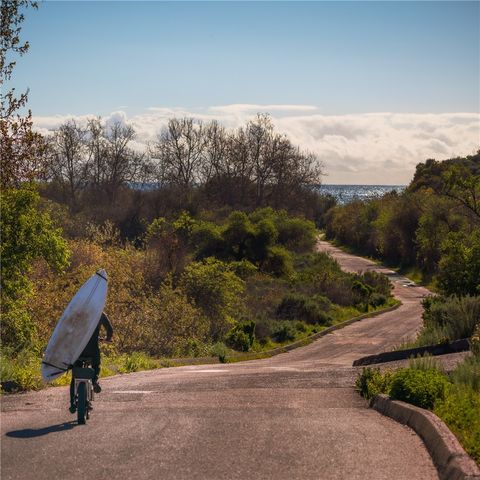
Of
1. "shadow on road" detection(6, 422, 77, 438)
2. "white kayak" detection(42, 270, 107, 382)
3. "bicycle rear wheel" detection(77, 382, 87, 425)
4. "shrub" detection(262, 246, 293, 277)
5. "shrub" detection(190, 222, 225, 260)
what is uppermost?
"white kayak" detection(42, 270, 107, 382)

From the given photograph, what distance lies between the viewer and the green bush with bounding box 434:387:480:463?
23.6 feet

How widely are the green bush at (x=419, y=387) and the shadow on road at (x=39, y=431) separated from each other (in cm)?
422

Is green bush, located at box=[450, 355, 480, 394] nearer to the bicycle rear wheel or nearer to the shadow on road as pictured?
the bicycle rear wheel

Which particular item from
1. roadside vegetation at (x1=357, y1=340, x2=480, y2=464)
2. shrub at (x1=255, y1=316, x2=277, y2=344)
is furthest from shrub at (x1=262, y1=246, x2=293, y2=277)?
roadside vegetation at (x1=357, y1=340, x2=480, y2=464)

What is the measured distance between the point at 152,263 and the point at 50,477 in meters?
35.7

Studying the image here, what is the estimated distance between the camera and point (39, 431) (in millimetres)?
8578

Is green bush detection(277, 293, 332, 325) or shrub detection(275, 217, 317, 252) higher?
shrub detection(275, 217, 317, 252)

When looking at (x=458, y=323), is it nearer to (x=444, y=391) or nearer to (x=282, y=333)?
(x=444, y=391)

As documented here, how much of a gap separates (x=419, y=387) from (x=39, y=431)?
186 inches

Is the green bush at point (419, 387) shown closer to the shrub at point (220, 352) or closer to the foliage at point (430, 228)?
the foliage at point (430, 228)

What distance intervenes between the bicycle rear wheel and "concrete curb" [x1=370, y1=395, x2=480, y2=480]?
3894 millimetres

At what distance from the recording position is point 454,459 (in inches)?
268

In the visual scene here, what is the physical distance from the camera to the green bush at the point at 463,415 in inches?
283

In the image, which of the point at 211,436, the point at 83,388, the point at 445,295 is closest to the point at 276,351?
the point at 445,295
